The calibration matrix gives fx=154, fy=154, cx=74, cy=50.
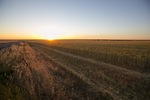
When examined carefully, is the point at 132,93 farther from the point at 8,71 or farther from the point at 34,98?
the point at 8,71

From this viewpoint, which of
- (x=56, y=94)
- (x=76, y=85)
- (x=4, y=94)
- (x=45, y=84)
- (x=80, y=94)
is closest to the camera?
(x=4, y=94)

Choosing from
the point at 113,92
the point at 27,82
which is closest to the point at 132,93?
the point at 113,92

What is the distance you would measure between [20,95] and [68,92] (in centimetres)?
225

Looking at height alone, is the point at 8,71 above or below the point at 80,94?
above

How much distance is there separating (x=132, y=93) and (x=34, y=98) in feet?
15.0

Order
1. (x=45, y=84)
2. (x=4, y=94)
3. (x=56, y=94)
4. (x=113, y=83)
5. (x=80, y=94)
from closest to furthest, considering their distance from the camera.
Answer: (x=4, y=94), (x=56, y=94), (x=80, y=94), (x=45, y=84), (x=113, y=83)

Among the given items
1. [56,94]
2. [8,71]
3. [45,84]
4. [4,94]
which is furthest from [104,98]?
[8,71]

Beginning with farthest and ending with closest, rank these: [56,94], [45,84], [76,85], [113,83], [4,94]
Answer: [113,83], [76,85], [45,84], [56,94], [4,94]

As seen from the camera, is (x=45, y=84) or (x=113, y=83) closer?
(x=45, y=84)

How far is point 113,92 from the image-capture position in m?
7.43

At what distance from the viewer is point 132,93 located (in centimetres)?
737

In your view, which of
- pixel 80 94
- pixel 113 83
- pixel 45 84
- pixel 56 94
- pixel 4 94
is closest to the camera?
pixel 4 94

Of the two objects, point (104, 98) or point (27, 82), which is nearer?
point (104, 98)

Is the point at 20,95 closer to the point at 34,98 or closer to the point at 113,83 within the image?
the point at 34,98
